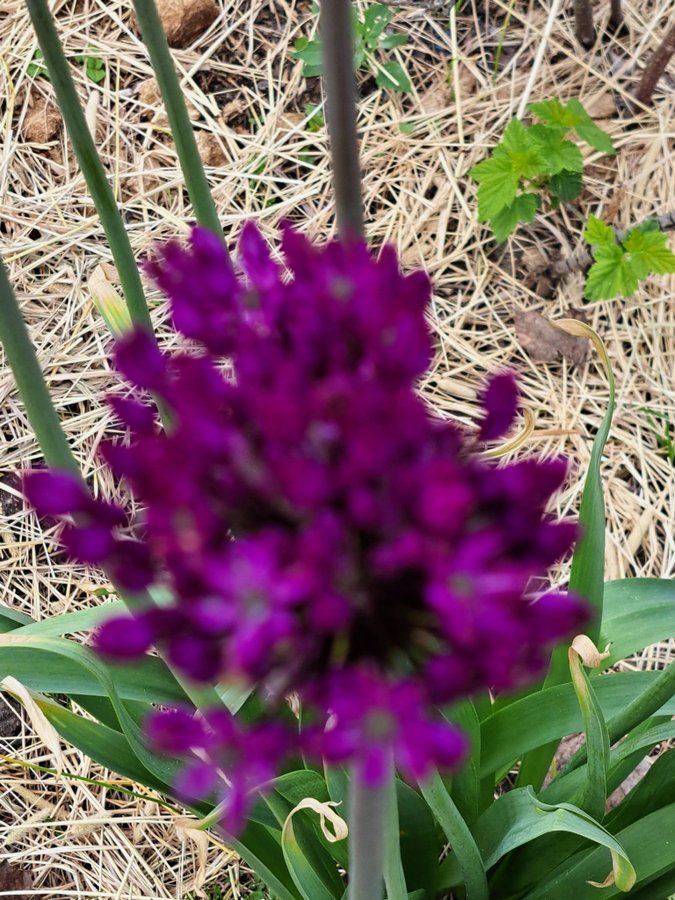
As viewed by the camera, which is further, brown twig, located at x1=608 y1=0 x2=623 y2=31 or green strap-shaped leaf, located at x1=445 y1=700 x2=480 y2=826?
brown twig, located at x1=608 y1=0 x2=623 y2=31

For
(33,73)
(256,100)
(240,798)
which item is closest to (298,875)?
(240,798)

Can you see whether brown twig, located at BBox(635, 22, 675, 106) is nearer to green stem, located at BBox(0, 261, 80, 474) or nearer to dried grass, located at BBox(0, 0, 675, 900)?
dried grass, located at BBox(0, 0, 675, 900)

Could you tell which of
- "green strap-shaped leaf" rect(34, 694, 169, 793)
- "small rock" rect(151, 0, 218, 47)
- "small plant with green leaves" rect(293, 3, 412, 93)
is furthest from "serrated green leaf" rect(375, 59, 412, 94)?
"green strap-shaped leaf" rect(34, 694, 169, 793)

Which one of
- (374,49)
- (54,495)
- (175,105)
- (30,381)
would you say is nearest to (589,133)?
(374,49)

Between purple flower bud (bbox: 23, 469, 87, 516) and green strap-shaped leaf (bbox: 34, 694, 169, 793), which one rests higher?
purple flower bud (bbox: 23, 469, 87, 516)

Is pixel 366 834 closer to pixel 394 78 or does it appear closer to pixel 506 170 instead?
pixel 506 170

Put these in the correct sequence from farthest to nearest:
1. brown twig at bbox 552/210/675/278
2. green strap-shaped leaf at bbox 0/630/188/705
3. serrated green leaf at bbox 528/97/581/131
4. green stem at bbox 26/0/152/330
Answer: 1. brown twig at bbox 552/210/675/278
2. serrated green leaf at bbox 528/97/581/131
3. green strap-shaped leaf at bbox 0/630/188/705
4. green stem at bbox 26/0/152/330

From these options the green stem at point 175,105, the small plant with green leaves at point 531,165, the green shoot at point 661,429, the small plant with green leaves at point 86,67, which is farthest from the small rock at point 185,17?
the green stem at point 175,105

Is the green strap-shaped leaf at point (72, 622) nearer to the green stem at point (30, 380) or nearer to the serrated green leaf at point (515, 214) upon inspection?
the green stem at point (30, 380)
